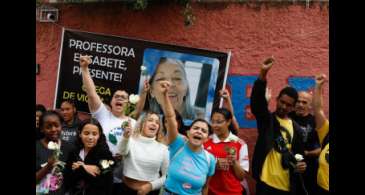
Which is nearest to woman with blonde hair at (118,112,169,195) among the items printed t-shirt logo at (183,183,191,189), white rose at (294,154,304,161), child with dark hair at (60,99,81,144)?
printed t-shirt logo at (183,183,191,189)

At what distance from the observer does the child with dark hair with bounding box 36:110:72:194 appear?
3.98m

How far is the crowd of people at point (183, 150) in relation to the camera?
4.32 meters

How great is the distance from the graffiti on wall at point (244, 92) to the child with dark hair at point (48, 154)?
8.64 feet

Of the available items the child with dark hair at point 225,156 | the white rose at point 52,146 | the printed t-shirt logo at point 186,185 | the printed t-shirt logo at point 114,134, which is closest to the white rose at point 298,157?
the child with dark hair at point 225,156

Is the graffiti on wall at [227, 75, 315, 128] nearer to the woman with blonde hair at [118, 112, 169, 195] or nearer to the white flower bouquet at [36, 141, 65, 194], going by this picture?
the woman with blonde hair at [118, 112, 169, 195]

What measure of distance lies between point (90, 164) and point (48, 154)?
427 millimetres

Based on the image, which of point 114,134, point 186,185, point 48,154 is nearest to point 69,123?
A: point 114,134

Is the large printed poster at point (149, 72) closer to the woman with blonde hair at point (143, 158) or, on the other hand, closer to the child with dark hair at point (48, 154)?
the woman with blonde hair at point (143, 158)

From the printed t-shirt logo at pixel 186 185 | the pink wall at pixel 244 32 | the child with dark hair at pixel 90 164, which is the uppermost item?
the pink wall at pixel 244 32

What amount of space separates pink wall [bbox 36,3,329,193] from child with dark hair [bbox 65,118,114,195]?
230cm

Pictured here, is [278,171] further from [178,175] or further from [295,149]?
[178,175]
